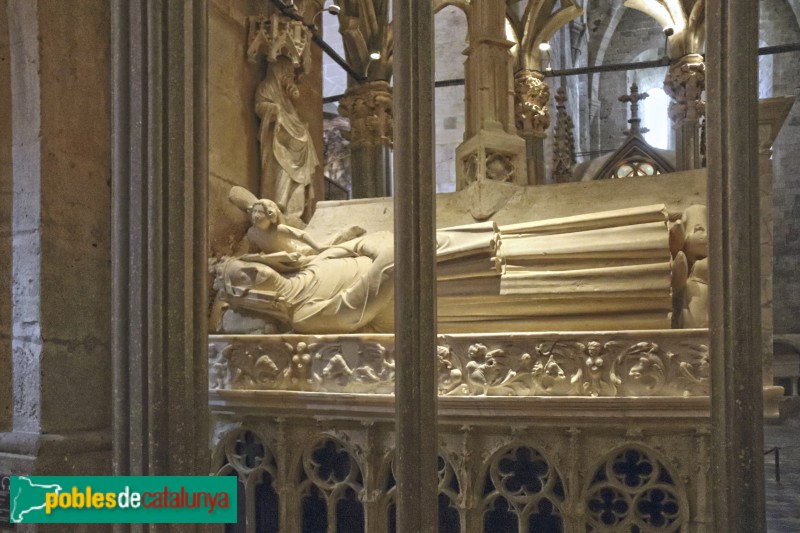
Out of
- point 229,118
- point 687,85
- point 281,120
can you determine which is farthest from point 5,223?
point 687,85

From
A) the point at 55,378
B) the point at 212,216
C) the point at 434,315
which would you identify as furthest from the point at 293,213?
the point at 434,315

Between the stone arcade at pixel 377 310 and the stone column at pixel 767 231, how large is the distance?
0.05ft

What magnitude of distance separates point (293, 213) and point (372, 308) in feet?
4.16

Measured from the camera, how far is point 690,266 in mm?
2988

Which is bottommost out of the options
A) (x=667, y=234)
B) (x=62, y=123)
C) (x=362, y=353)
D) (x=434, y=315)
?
(x=362, y=353)

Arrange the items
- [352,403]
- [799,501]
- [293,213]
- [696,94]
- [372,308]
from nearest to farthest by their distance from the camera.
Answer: [352,403]
[372,308]
[293,213]
[799,501]
[696,94]

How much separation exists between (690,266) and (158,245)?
1978mm

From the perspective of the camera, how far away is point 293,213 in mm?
4270

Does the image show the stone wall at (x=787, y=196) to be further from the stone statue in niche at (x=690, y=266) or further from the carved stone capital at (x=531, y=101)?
the stone statue in niche at (x=690, y=266)

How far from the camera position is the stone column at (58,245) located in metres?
2.45

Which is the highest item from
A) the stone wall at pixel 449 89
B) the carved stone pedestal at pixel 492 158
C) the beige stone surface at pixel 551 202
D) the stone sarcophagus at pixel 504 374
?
the stone wall at pixel 449 89

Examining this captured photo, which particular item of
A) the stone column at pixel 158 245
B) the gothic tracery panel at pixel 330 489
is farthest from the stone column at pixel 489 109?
the stone column at pixel 158 245

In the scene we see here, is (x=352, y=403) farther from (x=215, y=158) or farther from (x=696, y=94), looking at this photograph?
(x=696, y=94)

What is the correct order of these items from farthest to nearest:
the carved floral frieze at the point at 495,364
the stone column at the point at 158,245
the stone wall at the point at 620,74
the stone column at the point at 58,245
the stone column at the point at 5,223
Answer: the stone wall at the point at 620,74
the carved floral frieze at the point at 495,364
the stone column at the point at 5,223
the stone column at the point at 58,245
the stone column at the point at 158,245
